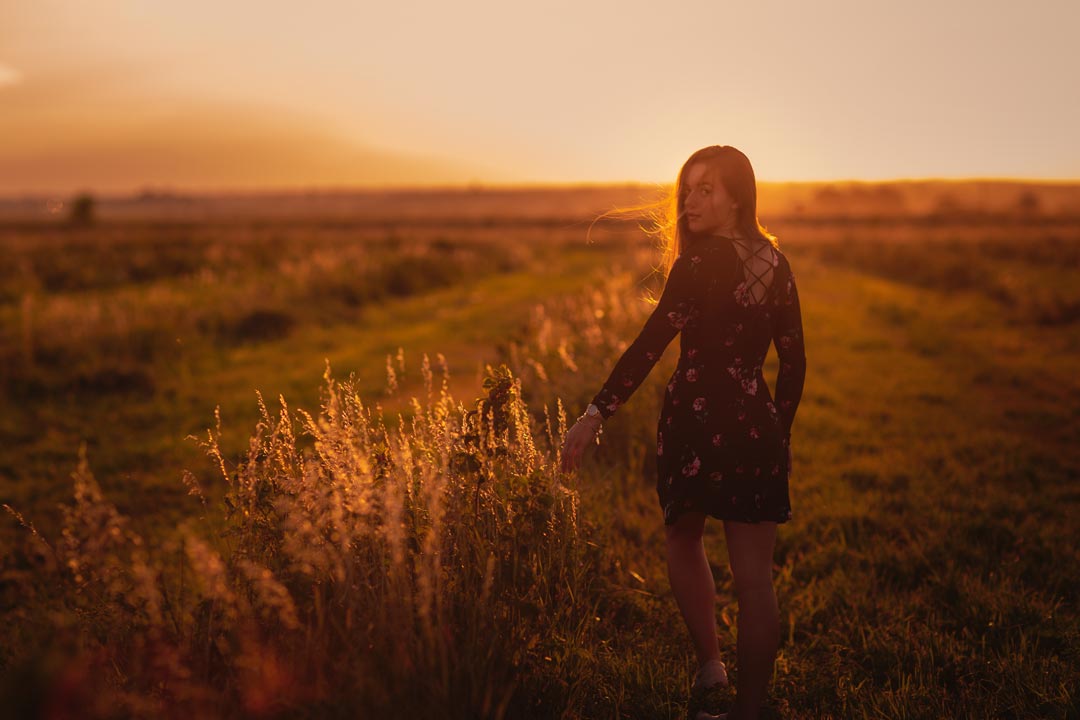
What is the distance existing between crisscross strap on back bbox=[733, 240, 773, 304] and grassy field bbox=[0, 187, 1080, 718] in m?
1.04

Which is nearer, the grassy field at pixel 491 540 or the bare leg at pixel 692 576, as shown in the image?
the grassy field at pixel 491 540

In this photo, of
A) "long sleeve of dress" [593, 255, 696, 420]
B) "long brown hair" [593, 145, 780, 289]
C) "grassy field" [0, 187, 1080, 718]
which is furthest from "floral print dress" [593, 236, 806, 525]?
"grassy field" [0, 187, 1080, 718]

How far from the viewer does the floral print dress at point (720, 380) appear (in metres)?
2.69

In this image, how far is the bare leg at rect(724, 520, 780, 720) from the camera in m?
2.68

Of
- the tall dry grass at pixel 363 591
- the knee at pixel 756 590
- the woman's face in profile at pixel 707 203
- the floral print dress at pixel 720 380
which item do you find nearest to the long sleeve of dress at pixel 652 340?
the floral print dress at pixel 720 380

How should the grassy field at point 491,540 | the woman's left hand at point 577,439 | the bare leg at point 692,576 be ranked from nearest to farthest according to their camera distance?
the grassy field at point 491,540
the woman's left hand at point 577,439
the bare leg at point 692,576

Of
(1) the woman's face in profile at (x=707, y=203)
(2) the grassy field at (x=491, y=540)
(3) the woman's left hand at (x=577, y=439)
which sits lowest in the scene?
(2) the grassy field at (x=491, y=540)

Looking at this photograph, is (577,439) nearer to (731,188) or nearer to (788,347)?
(788,347)

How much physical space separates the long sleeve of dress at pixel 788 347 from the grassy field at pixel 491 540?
99cm

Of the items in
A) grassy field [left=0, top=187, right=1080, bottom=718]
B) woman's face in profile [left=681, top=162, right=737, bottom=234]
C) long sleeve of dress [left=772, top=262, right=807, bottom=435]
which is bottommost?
grassy field [left=0, top=187, right=1080, bottom=718]

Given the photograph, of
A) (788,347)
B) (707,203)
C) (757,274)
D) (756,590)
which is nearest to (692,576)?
(756,590)

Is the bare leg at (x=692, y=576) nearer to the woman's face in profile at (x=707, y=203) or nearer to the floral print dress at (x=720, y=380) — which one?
the floral print dress at (x=720, y=380)

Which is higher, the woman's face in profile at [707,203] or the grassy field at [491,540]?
the woman's face in profile at [707,203]

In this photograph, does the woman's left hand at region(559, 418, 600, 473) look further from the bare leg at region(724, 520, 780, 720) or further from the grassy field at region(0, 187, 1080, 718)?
the bare leg at region(724, 520, 780, 720)
